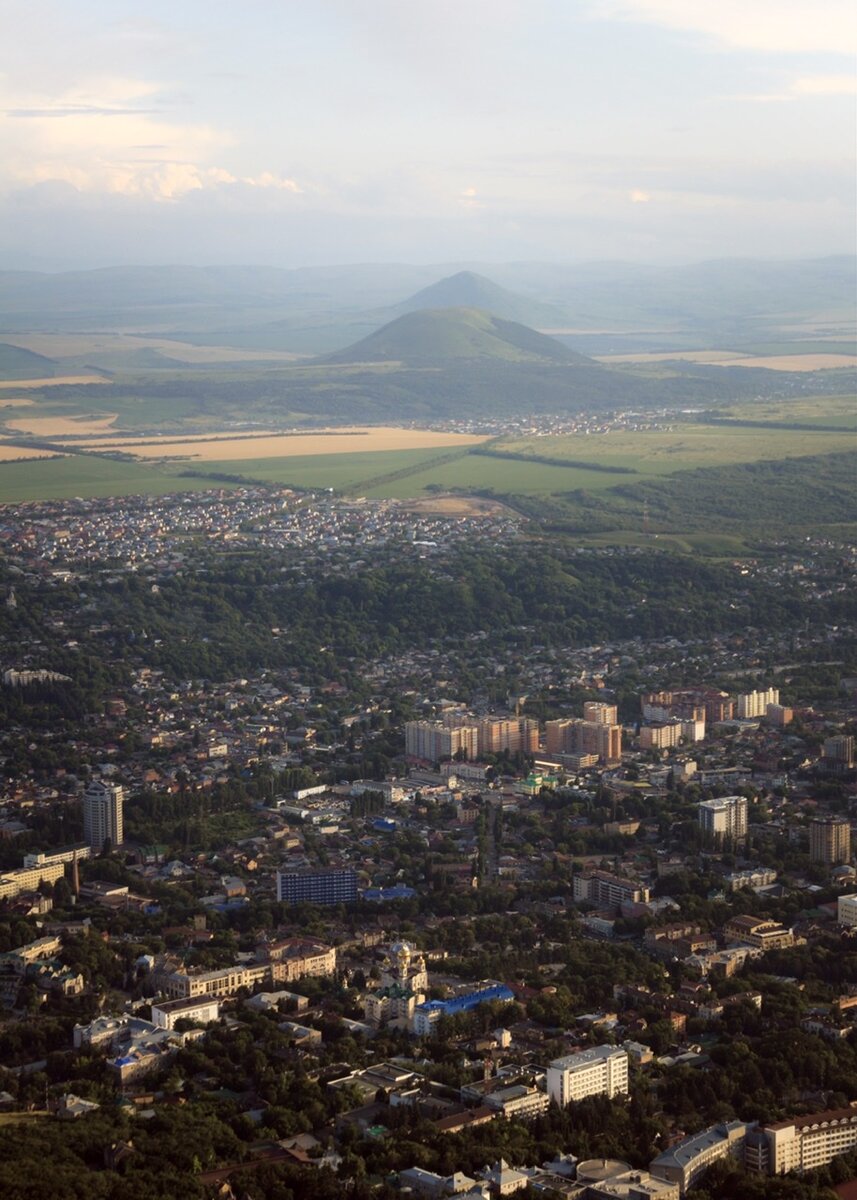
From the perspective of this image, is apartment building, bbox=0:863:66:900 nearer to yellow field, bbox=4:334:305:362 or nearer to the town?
the town

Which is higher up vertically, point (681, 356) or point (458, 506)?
point (681, 356)

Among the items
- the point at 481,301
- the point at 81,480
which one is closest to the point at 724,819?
the point at 81,480

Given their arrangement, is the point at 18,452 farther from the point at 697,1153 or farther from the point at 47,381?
the point at 697,1153

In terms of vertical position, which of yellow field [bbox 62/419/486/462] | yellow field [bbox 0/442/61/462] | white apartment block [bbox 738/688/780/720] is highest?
yellow field [bbox 0/442/61/462]

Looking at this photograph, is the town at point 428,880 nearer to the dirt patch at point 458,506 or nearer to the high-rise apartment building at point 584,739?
the high-rise apartment building at point 584,739

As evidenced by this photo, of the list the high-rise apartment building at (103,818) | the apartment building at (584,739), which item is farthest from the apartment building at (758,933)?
the apartment building at (584,739)

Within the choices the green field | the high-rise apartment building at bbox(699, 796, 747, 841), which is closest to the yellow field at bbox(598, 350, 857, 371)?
the green field

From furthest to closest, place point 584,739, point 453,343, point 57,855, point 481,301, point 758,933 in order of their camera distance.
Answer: point 481,301 → point 453,343 → point 584,739 → point 57,855 → point 758,933
